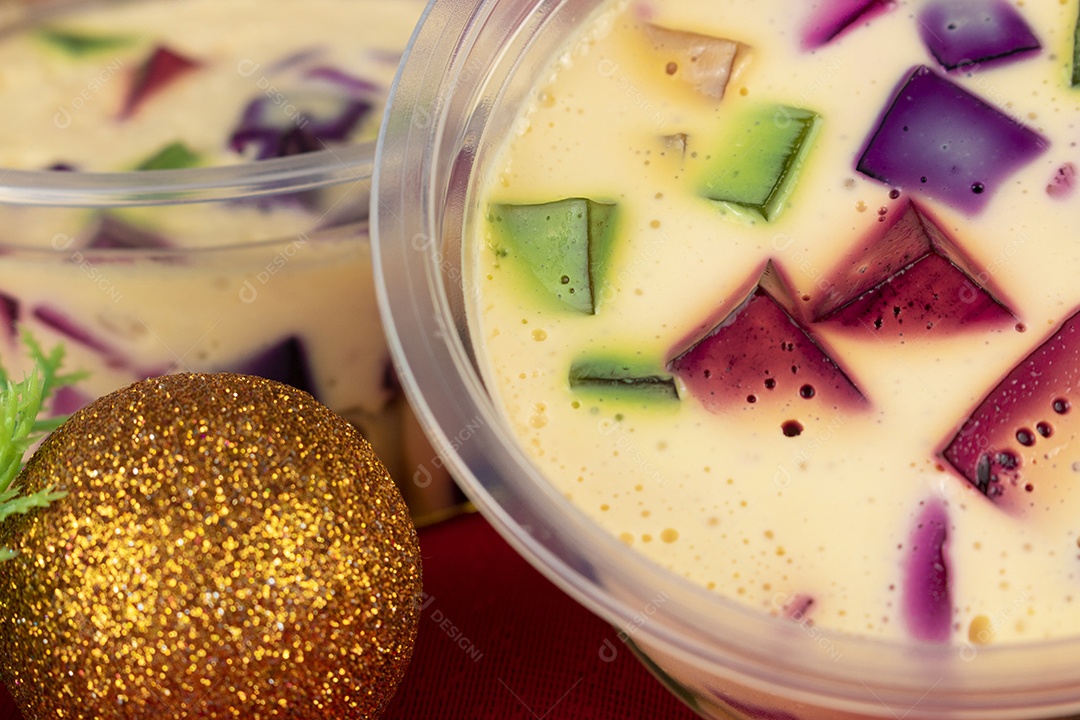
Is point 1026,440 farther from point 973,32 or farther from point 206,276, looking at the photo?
point 206,276

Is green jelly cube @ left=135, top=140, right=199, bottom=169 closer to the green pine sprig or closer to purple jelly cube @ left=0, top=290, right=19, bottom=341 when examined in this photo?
purple jelly cube @ left=0, top=290, right=19, bottom=341

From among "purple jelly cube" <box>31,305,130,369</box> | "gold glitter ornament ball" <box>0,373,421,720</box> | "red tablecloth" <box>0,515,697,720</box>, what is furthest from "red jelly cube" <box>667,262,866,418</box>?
"purple jelly cube" <box>31,305,130,369</box>

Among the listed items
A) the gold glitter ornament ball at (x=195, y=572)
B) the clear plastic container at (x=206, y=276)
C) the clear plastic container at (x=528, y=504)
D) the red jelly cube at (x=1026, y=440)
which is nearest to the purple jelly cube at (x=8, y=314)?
the clear plastic container at (x=206, y=276)

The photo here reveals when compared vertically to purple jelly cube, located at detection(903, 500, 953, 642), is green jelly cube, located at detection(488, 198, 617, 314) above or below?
above

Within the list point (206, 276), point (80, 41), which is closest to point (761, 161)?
point (206, 276)

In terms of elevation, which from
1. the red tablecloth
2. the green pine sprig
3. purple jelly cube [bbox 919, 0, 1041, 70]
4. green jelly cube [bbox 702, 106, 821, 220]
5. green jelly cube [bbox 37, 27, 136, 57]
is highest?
purple jelly cube [bbox 919, 0, 1041, 70]

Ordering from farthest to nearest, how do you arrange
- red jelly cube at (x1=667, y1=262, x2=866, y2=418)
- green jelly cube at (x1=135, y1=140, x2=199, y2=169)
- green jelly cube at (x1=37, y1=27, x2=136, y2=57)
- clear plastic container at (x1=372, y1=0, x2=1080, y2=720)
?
green jelly cube at (x1=37, y1=27, x2=136, y2=57), green jelly cube at (x1=135, y1=140, x2=199, y2=169), red jelly cube at (x1=667, y1=262, x2=866, y2=418), clear plastic container at (x1=372, y1=0, x2=1080, y2=720)

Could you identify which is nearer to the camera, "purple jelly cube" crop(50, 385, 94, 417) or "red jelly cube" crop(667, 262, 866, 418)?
"red jelly cube" crop(667, 262, 866, 418)

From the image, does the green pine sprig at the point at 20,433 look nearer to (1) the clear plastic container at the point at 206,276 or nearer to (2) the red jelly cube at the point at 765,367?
(1) the clear plastic container at the point at 206,276
